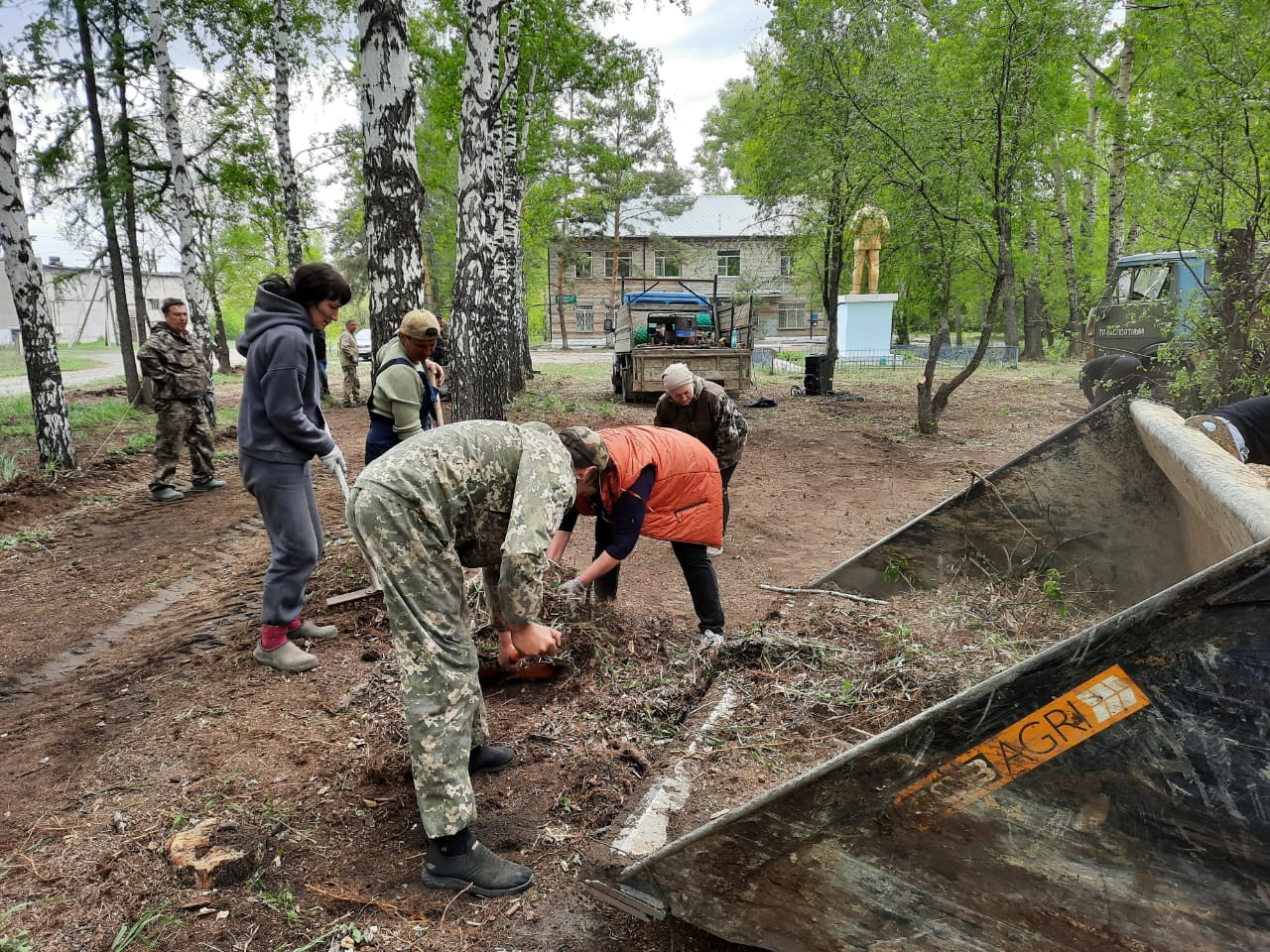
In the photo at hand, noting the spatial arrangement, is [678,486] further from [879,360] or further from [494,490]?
[879,360]

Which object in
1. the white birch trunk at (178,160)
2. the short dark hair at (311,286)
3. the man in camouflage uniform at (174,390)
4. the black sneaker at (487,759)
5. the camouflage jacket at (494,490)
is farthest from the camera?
the white birch trunk at (178,160)

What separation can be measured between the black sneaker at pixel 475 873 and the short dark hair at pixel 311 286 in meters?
2.37

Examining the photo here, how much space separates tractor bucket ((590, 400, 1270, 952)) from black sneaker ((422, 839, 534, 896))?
0.49 m

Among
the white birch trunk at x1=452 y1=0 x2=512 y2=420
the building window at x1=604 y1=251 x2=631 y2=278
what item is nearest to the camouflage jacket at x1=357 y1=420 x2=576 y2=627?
the white birch trunk at x1=452 y1=0 x2=512 y2=420

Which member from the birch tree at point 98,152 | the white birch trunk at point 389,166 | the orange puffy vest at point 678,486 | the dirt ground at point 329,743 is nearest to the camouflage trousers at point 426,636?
the dirt ground at point 329,743

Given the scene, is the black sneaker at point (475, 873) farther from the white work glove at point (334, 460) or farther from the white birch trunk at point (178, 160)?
the white birch trunk at point (178, 160)

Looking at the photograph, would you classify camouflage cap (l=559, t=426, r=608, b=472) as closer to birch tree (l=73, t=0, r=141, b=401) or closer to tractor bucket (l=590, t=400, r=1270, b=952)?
tractor bucket (l=590, t=400, r=1270, b=952)

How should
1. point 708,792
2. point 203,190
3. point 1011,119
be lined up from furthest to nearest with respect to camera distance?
point 203,190 < point 1011,119 < point 708,792

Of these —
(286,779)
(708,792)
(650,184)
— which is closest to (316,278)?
(286,779)

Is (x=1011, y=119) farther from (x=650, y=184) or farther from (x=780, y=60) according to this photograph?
(x=650, y=184)

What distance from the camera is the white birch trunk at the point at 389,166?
5.00 metres

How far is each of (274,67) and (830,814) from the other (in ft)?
48.0

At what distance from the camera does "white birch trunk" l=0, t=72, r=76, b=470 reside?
23.1 feet

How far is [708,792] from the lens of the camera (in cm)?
214
